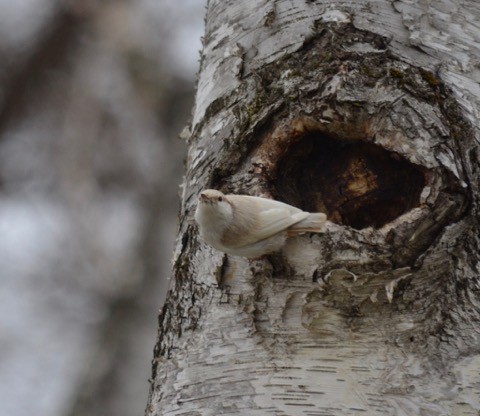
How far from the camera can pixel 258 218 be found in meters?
1.60

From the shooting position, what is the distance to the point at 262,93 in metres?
1.81

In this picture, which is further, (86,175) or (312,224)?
(86,175)

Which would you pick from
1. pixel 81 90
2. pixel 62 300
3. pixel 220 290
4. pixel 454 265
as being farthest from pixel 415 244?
pixel 81 90

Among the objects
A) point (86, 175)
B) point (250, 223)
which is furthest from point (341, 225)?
point (86, 175)

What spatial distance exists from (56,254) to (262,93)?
414cm

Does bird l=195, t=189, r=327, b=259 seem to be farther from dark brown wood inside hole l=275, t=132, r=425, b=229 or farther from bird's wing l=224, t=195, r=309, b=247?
dark brown wood inside hole l=275, t=132, r=425, b=229

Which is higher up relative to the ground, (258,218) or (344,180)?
(344,180)

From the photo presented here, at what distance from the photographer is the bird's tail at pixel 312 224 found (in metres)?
1.58

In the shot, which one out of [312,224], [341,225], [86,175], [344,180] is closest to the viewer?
[312,224]

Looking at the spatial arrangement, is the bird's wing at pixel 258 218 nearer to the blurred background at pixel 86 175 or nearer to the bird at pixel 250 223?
the bird at pixel 250 223

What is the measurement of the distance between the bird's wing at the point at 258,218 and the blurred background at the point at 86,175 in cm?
318

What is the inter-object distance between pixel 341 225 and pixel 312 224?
0.13 m

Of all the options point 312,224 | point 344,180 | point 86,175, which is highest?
point 86,175

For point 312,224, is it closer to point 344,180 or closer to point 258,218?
point 258,218
